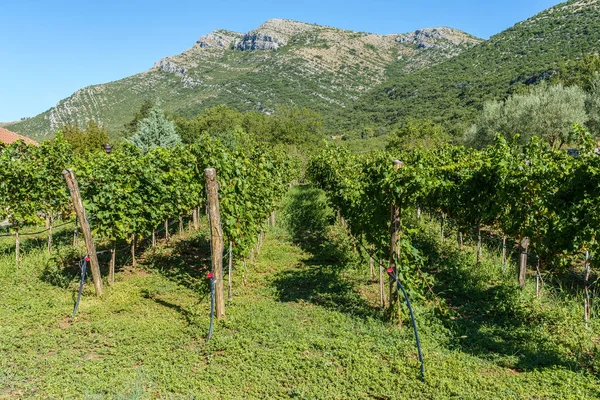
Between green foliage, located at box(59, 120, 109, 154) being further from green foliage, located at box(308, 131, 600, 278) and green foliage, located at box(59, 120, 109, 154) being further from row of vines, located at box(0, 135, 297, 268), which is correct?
green foliage, located at box(308, 131, 600, 278)

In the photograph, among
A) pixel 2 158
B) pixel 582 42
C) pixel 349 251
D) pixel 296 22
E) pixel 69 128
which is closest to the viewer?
pixel 2 158

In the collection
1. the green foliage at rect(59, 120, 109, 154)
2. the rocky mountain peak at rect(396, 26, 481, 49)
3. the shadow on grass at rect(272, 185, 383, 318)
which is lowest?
the shadow on grass at rect(272, 185, 383, 318)

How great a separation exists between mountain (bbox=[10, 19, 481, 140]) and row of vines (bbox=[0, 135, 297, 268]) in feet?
204

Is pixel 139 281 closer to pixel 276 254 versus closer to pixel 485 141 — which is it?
pixel 276 254

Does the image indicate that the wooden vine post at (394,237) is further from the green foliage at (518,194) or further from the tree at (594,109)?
the tree at (594,109)

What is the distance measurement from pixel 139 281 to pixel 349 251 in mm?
5803

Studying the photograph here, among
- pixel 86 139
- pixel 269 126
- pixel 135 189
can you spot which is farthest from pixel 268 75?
pixel 135 189

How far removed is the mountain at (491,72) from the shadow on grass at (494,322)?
1802 inches

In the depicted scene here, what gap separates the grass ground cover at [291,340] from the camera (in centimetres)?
452

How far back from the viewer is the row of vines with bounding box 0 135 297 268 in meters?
7.84

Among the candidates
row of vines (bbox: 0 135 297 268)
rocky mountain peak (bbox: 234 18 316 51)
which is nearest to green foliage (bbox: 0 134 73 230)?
row of vines (bbox: 0 135 297 268)

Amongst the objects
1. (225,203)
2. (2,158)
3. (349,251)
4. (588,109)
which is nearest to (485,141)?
(588,109)

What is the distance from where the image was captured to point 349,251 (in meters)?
10.7

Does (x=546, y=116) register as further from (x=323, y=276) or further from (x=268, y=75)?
(x=268, y=75)
